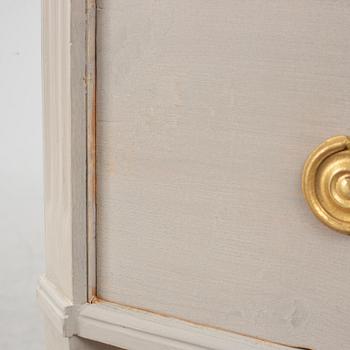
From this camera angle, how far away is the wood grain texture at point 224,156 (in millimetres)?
352

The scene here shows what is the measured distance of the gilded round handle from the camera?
0.34 m

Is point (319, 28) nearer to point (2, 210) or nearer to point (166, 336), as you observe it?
point (166, 336)

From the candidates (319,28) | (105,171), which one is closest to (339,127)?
(319,28)

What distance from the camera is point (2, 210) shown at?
3.46 ft

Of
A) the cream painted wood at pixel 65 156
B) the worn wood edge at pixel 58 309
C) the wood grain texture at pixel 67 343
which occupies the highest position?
the cream painted wood at pixel 65 156

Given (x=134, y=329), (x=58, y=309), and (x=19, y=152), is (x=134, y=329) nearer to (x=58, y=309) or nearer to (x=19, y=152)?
(x=58, y=309)

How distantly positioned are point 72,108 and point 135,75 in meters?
0.05

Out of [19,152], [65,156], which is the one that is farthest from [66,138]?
[19,152]

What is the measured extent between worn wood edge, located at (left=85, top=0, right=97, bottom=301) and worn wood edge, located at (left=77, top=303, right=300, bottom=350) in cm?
2

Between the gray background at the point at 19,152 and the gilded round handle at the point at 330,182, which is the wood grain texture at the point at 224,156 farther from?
the gray background at the point at 19,152

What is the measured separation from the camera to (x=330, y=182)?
349 mm

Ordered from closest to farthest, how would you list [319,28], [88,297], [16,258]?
[319,28], [88,297], [16,258]

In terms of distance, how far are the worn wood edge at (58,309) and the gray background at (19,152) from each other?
522 mm

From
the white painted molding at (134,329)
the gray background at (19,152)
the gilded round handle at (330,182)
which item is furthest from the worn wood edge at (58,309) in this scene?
the gray background at (19,152)
